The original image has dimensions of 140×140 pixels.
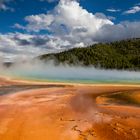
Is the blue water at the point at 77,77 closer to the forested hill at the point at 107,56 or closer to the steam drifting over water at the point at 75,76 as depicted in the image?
the steam drifting over water at the point at 75,76

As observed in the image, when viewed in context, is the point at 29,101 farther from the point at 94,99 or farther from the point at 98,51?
the point at 98,51

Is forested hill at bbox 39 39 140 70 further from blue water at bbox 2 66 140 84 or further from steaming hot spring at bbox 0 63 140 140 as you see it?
steaming hot spring at bbox 0 63 140 140

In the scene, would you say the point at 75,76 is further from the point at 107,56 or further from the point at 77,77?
the point at 107,56

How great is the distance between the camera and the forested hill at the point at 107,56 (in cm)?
10306

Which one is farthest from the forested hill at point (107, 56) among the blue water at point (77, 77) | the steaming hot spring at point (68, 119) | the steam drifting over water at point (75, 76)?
the steaming hot spring at point (68, 119)

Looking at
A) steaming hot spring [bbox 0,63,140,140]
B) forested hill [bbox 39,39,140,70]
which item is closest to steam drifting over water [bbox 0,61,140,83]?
steaming hot spring [bbox 0,63,140,140]

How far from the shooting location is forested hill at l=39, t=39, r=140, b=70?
103 meters

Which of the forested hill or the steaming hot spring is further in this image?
the forested hill

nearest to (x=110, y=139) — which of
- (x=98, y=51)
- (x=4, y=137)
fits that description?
(x=4, y=137)

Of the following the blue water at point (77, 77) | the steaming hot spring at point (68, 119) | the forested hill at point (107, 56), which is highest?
the forested hill at point (107, 56)

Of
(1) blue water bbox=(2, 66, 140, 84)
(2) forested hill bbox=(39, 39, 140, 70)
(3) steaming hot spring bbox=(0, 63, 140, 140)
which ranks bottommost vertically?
(3) steaming hot spring bbox=(0, 63, 140, 140)

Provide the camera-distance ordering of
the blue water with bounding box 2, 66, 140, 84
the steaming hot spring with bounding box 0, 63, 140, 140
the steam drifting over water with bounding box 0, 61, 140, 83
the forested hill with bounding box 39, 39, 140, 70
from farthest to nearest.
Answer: the forested hill with bounding box 39, 39, 140, 70 → the steam drifting over water with bounding box 0, 61, 140, 83 → the blue water with bounding box 2, 66, 140, 84 → the steaming hot spring with bounding box 0, 63, 140, 140

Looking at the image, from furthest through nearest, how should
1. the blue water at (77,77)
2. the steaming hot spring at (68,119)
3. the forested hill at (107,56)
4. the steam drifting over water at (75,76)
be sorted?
1. the forested hill at (107,56)
2. the steam drifting over water at (75,76)
3. the blue water at (77,77)
4. the steaming hot spring at (68,119)

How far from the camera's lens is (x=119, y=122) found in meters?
14.7
